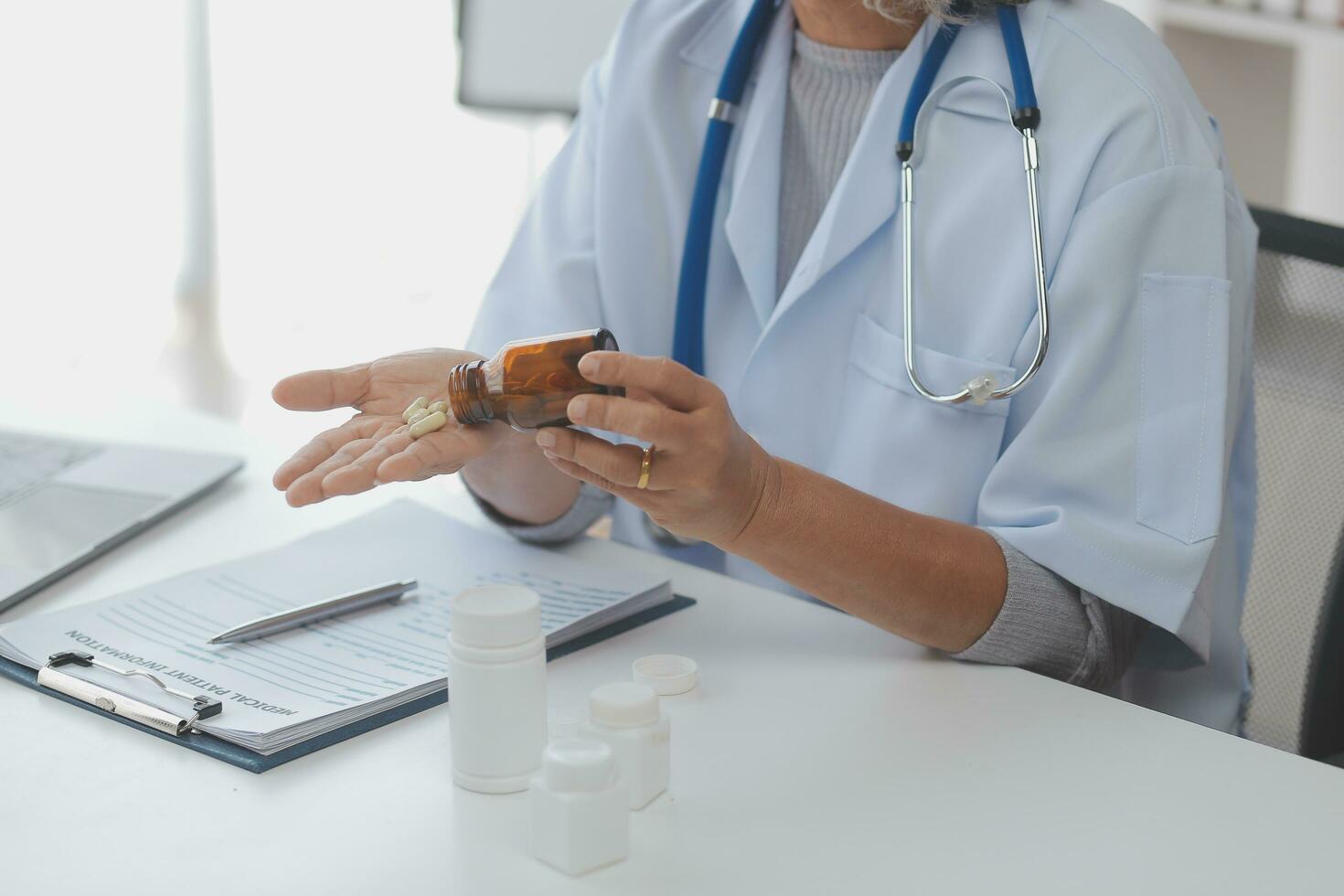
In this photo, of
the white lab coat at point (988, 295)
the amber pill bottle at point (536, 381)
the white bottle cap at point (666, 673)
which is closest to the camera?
the amber pill bottle at point (536, 381)

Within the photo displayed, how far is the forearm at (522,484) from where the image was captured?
1134 millimetres

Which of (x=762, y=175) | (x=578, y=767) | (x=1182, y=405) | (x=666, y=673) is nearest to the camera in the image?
(x=578, y=767)

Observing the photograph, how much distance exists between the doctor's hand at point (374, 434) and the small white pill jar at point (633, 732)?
24cm

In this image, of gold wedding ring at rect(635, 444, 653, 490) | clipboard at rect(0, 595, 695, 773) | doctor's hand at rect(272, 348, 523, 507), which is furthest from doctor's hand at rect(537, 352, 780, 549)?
clipboard at rect(0, 595, 695, 773)

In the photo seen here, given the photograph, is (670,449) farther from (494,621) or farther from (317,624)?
(317,624)

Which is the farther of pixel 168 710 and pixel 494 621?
pixel 168 710

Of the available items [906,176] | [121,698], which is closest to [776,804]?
[121,698]

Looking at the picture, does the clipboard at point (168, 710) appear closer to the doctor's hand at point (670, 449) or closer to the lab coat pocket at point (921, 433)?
the doctor's hand at point (670, 449)

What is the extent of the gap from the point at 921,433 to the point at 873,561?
8.5 inches

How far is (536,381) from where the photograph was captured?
2.59 feet

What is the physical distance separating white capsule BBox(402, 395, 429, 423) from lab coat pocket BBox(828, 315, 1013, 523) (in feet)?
1.36

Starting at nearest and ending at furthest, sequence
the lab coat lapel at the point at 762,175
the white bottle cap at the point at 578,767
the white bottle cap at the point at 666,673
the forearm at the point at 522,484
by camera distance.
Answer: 1. the white bottle cap at the point at 578,767
2. the white bottle cap at the point at 666,673
3. the forearm at the point at 522,484
4. the lab coat lapel at the point at 762,175

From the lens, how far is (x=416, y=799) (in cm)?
75

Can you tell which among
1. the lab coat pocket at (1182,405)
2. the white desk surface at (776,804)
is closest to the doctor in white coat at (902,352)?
the lab coat pocket at (1182,405)
